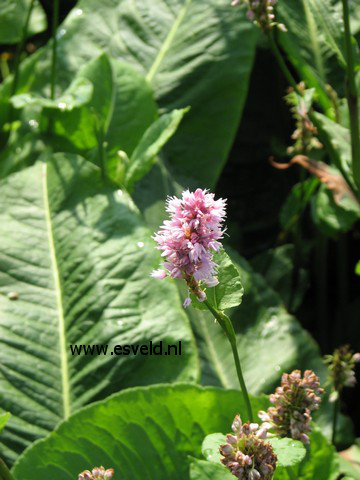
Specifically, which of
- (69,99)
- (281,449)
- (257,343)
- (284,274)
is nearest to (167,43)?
(69,99)

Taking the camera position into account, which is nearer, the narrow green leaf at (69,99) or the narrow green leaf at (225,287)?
the narrow green leaf at (225,287)

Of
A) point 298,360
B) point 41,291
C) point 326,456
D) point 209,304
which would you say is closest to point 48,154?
point 41,291

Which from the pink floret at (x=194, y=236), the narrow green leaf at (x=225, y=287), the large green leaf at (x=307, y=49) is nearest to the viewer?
the pink floret at (x=194, y=236)

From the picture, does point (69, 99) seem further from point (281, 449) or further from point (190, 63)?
point (281, 449)

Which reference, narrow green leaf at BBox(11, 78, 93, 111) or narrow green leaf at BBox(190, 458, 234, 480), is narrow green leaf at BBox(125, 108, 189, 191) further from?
narrow green leaf at BBox(190, 458, 234, 480)

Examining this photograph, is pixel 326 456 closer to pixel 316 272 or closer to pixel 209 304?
pixel 209 304

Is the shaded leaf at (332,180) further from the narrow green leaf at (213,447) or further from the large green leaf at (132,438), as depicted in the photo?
the narrow green leaf at (213,447)

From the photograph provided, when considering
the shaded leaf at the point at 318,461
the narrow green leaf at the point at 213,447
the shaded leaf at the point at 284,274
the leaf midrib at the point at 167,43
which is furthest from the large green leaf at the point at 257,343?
the narrow green leaf at the point at 213,447
